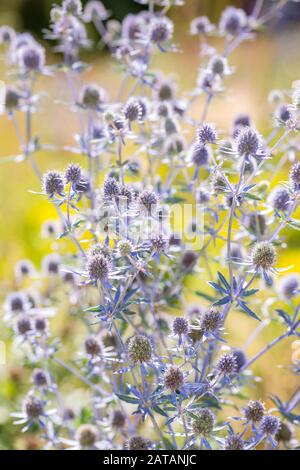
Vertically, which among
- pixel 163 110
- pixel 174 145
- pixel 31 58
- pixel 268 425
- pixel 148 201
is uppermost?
pixel 31 58

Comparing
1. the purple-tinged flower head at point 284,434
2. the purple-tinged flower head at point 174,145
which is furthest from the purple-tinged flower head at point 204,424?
the purple-tinged flower head at point 174,145

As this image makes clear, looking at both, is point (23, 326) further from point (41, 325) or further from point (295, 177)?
point (295, 177)

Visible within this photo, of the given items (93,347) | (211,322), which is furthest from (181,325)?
(93,347)

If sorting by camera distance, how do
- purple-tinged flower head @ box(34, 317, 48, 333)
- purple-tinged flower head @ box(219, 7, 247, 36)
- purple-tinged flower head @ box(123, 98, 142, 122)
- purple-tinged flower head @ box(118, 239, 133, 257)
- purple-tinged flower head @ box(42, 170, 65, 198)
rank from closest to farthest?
1. purple-tinged flower head @ box(118, 239, 133, 257)
2. purple-tinged flower head @ box(42, 170, 65, 198)
3. purple-tinged flower head @ box(123, 98, 142, 122)
4. purple-tinged flower head @ box(34, 317, 48, 333)
5. purple-tinged flower head @ box(219, 7, 247, 36)

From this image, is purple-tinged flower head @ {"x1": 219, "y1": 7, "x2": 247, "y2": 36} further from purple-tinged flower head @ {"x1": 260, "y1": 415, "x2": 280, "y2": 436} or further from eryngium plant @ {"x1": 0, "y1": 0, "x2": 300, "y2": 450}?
purple-tinged flower head @ {"x1": 260, "y1": 415, "x2": 280, "y2": 436}

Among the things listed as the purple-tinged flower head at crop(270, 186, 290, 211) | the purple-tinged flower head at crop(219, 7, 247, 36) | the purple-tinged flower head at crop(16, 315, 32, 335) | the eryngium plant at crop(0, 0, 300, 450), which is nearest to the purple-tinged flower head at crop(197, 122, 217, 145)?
the eryngium plant at crop(0, 0, 300, 450)
